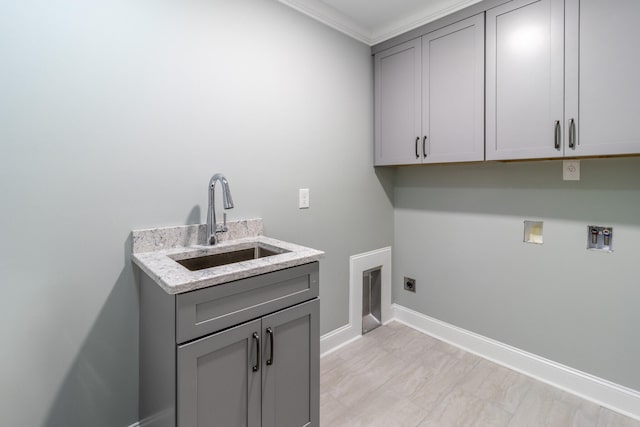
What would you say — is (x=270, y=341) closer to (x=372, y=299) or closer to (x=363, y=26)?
(x=372, y=299)

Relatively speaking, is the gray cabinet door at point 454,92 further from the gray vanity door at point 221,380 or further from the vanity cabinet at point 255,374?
the gray vanity door at point 221,380

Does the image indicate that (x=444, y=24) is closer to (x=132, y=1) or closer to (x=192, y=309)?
(x=132, y=1)

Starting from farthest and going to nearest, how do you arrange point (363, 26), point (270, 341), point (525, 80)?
point (363, 26), point (525, 80), point (270, 341)

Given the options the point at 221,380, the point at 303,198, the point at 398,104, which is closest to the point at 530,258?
the point at 398,104

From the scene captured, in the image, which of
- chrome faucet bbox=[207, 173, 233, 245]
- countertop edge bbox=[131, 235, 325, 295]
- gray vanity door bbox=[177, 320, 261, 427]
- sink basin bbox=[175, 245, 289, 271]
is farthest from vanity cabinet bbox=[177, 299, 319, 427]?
chrome faucet bbox=[207, 173, 233, 245]

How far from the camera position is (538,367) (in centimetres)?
198

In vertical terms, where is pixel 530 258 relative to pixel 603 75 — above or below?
below

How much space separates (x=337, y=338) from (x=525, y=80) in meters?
2.03

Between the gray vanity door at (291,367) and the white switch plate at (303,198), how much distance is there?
79 cm

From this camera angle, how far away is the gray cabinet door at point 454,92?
6.30ft

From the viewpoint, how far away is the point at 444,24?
2035mm

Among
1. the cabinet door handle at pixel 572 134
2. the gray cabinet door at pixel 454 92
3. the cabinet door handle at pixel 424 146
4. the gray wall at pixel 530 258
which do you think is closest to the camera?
the cabinet door handle at pixel 572 134

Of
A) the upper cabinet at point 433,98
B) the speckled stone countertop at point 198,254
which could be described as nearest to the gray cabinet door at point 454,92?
the upper cabinet at point 433,98

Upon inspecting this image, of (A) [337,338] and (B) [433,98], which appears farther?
(A) [337,338]
